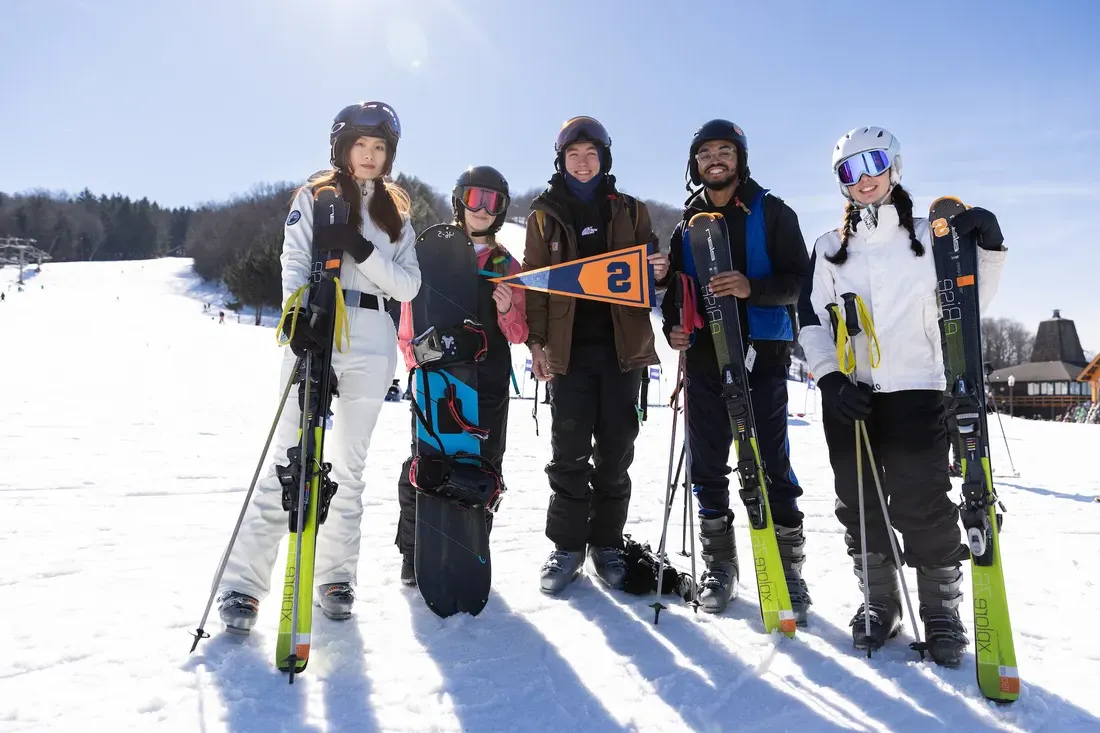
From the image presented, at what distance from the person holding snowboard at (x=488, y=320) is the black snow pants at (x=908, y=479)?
1.71m

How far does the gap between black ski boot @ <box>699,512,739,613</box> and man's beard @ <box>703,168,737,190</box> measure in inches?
69.0

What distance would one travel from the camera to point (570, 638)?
114 inches

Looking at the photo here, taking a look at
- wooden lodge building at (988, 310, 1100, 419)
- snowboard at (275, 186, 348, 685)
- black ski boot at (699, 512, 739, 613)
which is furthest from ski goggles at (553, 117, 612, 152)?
wooden lodge building at (988, 310, 1100, 419)

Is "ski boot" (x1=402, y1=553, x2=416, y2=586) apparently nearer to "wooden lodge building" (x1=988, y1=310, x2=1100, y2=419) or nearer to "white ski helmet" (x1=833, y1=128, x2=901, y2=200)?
"white ski helmet" (x1=833, y1=128, x2=901, y2=200)

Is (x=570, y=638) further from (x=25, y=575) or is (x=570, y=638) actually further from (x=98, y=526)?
(x=98, y=526)

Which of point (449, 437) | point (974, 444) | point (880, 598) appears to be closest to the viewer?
point (974, 444)

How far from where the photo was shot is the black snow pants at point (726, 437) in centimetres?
329

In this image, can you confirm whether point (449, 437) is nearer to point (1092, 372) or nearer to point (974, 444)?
point (974, 444)

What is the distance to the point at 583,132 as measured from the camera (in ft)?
12.0

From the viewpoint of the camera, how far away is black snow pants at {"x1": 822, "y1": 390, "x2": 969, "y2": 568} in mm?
2715

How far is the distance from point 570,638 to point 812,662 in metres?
1.02

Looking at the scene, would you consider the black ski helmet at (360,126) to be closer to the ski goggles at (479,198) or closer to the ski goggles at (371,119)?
the ski goggles at (371,119)

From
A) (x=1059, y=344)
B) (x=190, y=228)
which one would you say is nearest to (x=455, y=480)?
(x=1059, y=344)

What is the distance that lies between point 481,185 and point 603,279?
900 mm
